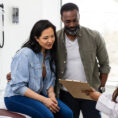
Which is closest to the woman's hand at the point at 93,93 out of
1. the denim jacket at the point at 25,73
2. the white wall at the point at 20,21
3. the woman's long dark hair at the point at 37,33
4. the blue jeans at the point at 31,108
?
the blue jeans at the point at 31,108

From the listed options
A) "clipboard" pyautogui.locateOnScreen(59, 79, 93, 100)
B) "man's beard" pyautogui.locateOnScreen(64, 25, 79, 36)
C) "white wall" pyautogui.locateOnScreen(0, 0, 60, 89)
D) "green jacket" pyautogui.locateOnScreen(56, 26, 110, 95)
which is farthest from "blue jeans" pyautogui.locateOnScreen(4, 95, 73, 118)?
"white wall" pyautogui.locateOnScreen(0, 0, 60, 89)

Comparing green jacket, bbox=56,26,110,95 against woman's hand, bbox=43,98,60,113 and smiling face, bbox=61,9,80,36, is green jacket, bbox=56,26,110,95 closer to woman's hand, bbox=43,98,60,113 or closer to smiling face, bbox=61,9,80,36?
smiling face, bbox=61,9,80,36

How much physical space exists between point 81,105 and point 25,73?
617 millimetres

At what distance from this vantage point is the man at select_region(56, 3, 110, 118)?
212 cm

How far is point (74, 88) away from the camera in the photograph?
5.62 feet

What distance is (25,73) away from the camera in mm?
1887

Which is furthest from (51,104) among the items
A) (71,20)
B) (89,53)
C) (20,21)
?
(20,21)

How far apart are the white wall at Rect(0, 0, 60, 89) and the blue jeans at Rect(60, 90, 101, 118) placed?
1.04m

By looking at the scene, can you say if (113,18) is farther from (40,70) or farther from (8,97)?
(8,97)

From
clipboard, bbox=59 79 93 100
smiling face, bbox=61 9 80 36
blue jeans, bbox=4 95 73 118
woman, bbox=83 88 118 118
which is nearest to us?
woman, bbox=83 88 118 118

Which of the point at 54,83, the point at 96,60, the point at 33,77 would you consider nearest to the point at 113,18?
the point at 96,60

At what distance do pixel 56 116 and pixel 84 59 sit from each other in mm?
499

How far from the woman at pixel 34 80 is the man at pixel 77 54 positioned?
0.50 ft

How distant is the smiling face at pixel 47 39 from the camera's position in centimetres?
196
